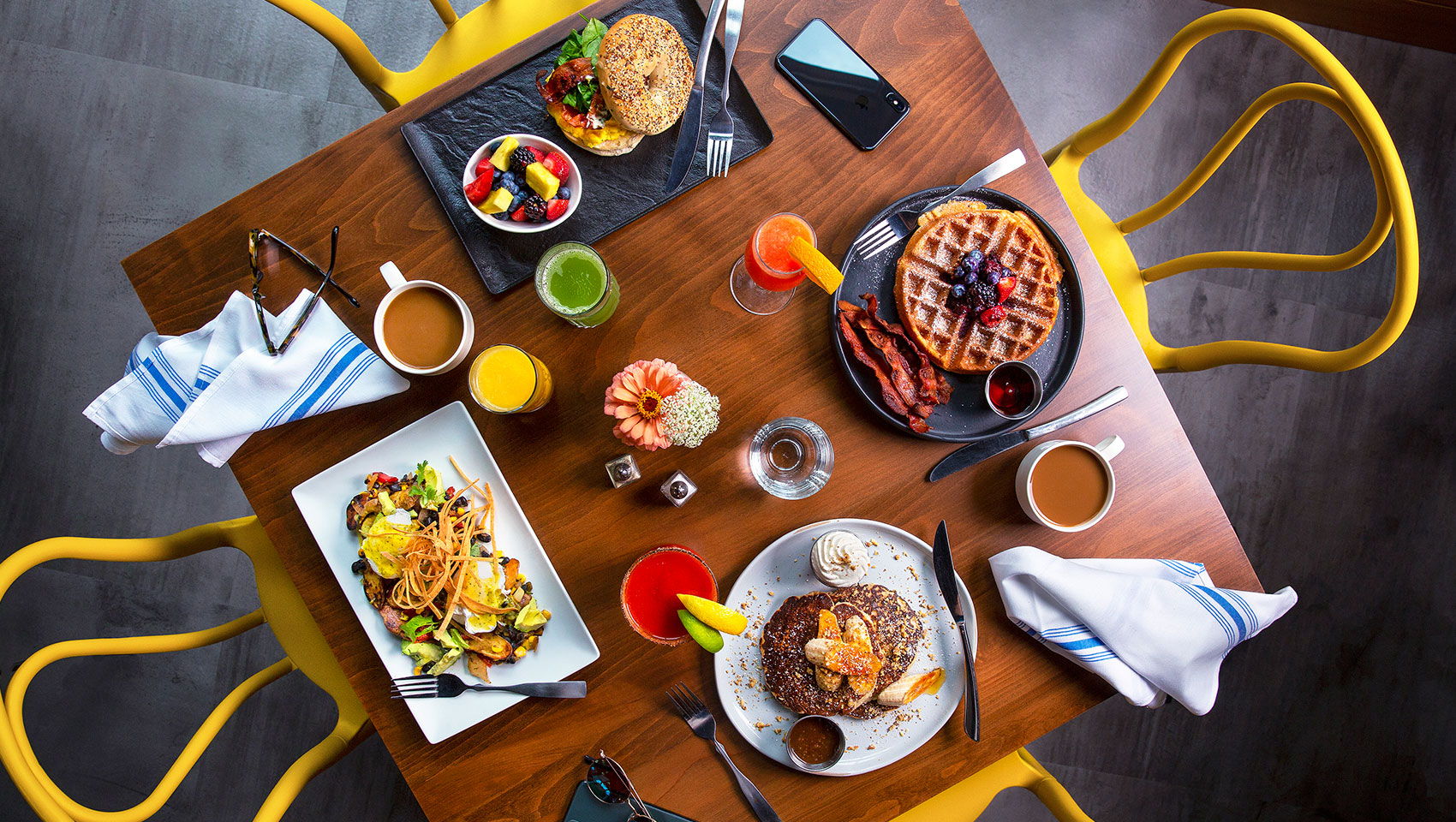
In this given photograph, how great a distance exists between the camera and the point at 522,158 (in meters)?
1.64

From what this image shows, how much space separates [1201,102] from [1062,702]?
8.67 feet

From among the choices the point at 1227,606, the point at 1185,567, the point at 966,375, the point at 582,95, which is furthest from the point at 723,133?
the point at 1227,606

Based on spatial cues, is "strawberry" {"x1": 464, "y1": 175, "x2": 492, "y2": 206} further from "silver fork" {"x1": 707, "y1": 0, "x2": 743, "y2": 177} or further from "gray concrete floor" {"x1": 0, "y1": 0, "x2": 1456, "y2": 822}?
"gray concrete floor" {"x1": 0, "y1": 0, "x2": 1456, "y2": 822}

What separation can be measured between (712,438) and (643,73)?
31.3 inches

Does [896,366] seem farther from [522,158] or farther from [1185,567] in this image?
[522,158]

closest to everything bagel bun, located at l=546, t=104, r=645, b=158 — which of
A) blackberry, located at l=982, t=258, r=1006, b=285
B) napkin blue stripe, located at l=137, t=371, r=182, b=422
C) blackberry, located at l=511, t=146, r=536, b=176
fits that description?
blackberry, located at l=511, t=146, r=536, b=176

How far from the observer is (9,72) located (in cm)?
298

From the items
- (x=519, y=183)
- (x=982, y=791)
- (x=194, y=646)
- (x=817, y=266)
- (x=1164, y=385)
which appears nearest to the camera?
(x=817, y=266)

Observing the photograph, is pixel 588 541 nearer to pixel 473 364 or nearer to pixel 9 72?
pixel 473 364

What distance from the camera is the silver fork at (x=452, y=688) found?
5.37ft

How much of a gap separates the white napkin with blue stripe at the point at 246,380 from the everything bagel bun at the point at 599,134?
0.66 metres

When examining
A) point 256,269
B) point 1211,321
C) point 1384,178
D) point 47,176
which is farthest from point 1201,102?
point 47,176

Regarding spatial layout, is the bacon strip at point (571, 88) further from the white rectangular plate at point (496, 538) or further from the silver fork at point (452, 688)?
the silver fork at point (452, 688)

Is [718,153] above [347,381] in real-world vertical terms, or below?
above
